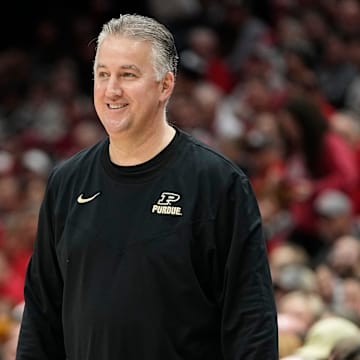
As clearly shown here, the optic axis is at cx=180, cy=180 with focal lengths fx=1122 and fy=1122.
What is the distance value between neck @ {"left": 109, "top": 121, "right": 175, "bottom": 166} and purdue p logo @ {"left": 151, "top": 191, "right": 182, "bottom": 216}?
0.48 ft

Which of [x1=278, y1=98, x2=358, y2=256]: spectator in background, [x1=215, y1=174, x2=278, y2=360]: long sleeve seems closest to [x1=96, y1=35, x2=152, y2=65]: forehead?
[x1=215, y1=174, x2=278, y2=360]: long sleeve

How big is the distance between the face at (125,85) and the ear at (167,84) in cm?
2

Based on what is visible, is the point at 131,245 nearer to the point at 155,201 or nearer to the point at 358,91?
the point at 155,201

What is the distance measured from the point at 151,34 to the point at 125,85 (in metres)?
0.16

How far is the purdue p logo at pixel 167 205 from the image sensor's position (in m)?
3.16

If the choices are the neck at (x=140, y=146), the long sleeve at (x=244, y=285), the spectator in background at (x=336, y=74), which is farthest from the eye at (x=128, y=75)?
the spectator in background at (x=336, y=74)

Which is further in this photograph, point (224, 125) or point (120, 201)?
point (224, 125)

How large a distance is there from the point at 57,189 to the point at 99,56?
1.49 feet

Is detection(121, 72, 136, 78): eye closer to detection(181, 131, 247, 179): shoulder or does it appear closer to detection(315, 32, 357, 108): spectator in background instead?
detection(181, 131, 247, 179): shoulder

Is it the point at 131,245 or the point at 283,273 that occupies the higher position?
the point at 131,245

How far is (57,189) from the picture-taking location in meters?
3.42

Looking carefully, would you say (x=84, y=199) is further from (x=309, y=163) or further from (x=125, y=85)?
(x=309, y=163)

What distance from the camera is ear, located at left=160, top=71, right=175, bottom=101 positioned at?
3240 millimetres

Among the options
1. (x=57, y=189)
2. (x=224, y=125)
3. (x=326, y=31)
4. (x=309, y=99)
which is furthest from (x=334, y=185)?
(x=57, y=189)
